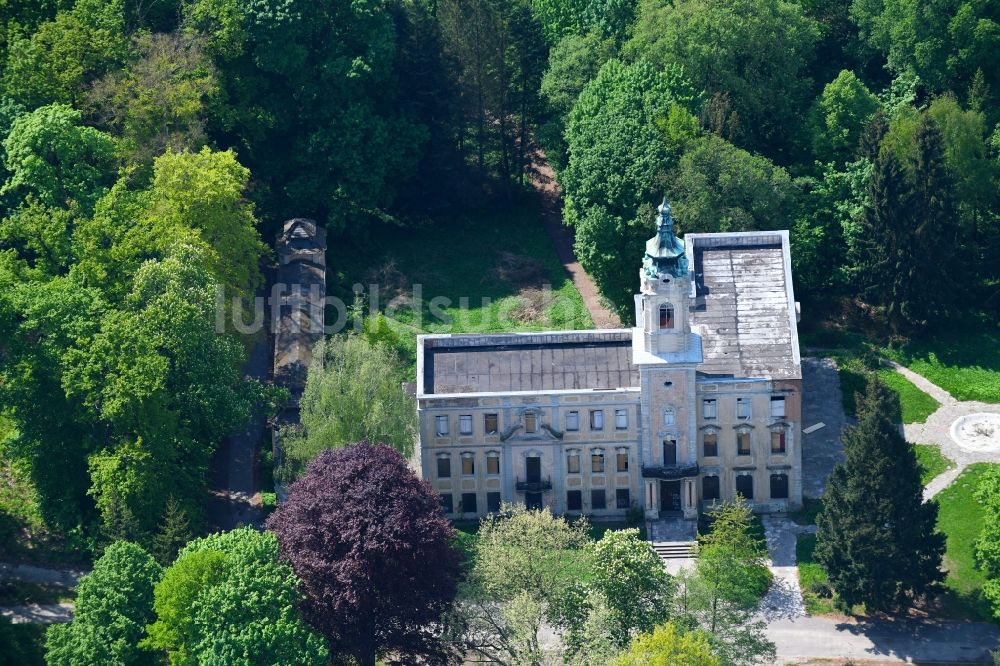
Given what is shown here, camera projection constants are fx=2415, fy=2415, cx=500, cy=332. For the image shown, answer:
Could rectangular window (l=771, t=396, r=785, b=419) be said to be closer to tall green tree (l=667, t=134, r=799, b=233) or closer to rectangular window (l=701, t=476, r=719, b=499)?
rectangular window (l=701, t=476, r=719, b=499)

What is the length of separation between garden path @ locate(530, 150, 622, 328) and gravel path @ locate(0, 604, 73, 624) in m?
46.1

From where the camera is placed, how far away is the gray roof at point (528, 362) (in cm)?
15700

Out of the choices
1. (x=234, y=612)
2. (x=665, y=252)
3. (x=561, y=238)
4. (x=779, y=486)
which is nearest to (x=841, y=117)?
(x=561, y=238)

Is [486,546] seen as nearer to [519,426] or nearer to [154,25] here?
[519,426]

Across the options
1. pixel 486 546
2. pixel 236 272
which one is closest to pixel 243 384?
pixel 236 272

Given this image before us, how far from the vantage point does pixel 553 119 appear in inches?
7328

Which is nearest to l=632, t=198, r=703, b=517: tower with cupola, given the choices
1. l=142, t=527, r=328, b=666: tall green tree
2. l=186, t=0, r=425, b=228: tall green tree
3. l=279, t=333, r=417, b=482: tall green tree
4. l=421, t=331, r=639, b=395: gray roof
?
l=421, t=331, r=639, b=395: gray roof

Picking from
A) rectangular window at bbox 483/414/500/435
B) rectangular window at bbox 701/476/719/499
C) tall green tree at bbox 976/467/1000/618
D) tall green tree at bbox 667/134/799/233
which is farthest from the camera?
tall green tree at bbox 667/134/799/233

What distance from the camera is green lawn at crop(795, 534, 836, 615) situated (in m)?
149

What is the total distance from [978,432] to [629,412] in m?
24.1

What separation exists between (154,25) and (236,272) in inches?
1061

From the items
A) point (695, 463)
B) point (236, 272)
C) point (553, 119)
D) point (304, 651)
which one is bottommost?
point (304, 651)

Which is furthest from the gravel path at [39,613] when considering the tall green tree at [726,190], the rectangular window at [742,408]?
the tall green tree at [726,190]

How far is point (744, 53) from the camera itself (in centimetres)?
18050
